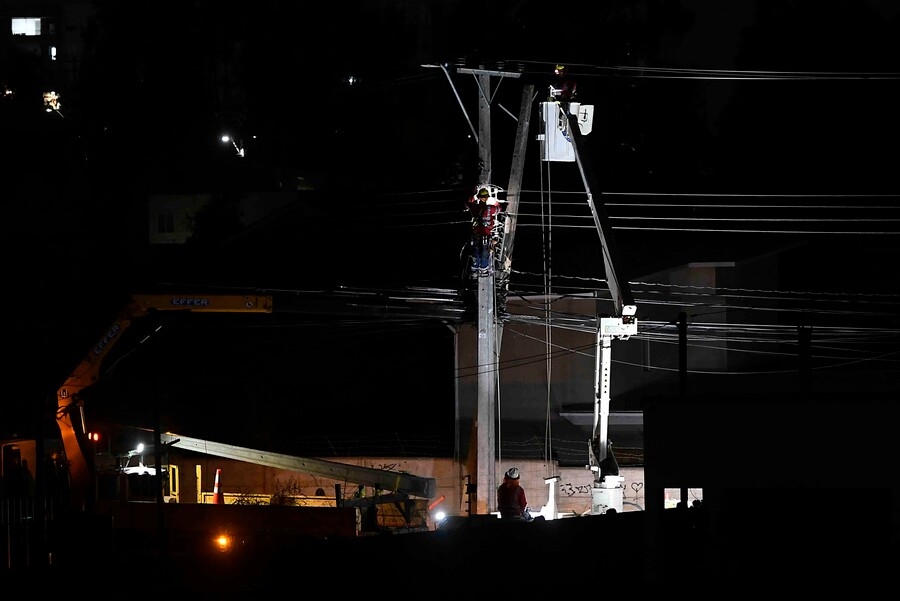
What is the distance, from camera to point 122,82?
1977 inches

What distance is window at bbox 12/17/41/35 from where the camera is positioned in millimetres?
98625

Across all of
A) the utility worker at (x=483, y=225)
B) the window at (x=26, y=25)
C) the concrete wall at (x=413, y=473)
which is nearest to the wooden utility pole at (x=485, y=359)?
the utility worker at (x=483, y=225)

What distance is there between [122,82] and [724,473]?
145 ft

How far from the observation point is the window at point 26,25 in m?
98.6

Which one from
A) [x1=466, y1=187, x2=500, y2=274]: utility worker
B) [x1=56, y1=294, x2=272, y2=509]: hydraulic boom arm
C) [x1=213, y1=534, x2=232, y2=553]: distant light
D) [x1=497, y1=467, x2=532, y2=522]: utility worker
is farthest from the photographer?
[x1=56, y1=294, x2=272, y2=509]: hydraulic boom arm

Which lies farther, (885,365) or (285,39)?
(285,39)

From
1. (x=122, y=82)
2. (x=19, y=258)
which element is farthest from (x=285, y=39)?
(x=19, y=258)

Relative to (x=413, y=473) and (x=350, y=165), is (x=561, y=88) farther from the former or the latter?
(x=350, y=165)

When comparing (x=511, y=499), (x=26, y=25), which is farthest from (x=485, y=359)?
(x=26, y=25)

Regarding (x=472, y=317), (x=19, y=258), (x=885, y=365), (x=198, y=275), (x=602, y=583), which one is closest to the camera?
(x=602, y=583)

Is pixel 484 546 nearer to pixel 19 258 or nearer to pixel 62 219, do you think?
pixel 19 258

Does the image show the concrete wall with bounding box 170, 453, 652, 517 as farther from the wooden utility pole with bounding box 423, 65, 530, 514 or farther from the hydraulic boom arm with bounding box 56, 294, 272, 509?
the hydraulic boom arm with bounding box 56, 294, 272, 509

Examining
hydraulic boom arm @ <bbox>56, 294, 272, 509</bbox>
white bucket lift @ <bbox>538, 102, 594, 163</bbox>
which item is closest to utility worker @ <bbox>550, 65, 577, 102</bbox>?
white bucket lift @ <bbox>538, 102, 594, 163</bbox>

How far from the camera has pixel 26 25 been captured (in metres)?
99.1
